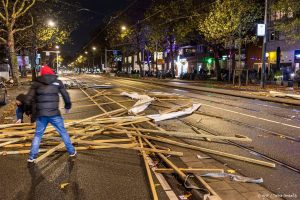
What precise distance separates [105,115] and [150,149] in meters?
4.90

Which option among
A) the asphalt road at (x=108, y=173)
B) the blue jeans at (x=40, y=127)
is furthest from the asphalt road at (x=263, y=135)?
the blue jeans at (x=40, y=127)

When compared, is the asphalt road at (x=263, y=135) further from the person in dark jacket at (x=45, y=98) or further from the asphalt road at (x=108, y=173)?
the person in dark jacket at (x=45, y=98)

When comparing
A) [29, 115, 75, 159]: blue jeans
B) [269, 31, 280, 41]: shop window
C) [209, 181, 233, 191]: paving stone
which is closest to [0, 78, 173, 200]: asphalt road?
[29, 115, 75, 159]: blue jeans

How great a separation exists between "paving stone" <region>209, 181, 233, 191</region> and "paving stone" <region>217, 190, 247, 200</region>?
0.44ft

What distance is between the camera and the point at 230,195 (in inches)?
203

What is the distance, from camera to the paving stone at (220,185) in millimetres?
5477

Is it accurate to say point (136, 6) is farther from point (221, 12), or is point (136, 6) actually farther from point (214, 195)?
→ point (214, 195)

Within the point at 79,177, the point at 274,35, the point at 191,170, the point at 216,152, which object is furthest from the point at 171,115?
the point at 274,35

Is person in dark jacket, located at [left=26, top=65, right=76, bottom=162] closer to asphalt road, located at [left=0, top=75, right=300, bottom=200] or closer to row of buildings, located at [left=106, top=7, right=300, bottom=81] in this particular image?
asphalt road, located at [left=0, top=75, right=300, bottom=200]

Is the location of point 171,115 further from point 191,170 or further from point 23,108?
point 191,170

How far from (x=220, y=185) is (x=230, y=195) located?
1.54 feet

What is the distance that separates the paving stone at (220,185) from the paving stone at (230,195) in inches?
5.3

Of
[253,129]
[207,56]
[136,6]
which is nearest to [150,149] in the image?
[253,129]

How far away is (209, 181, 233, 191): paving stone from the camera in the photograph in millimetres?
5477
